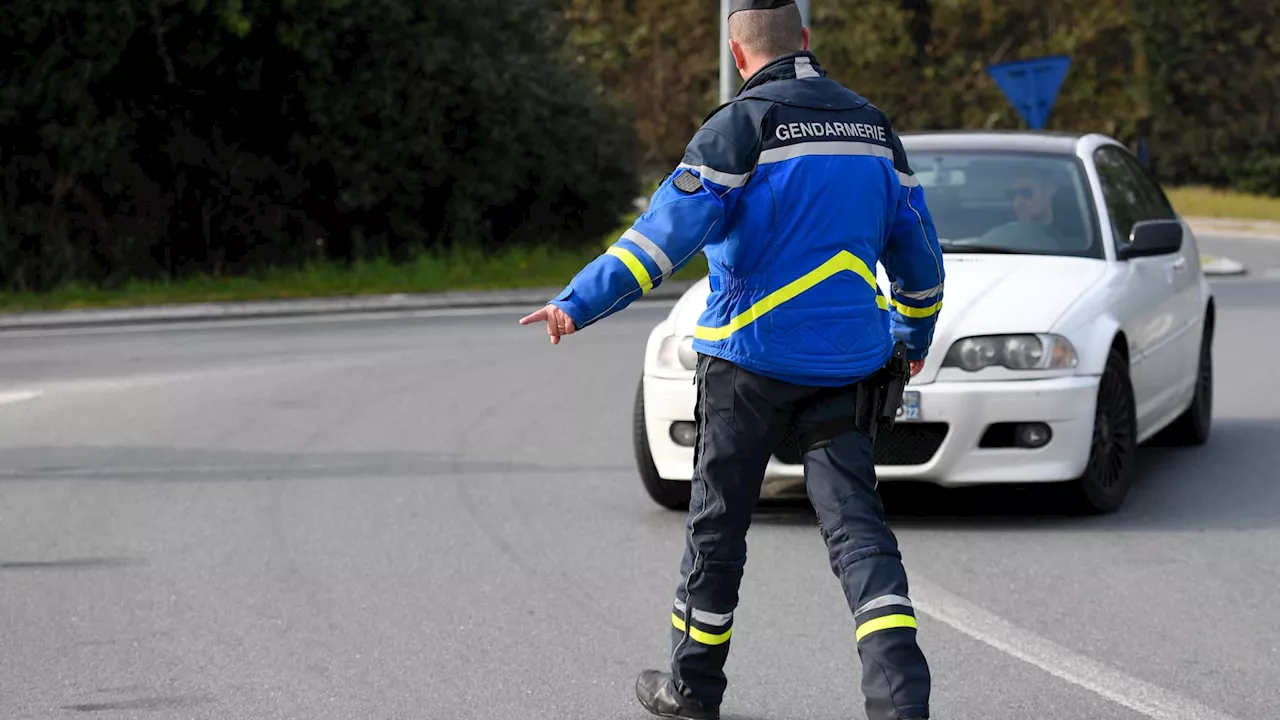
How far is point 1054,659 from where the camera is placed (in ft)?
18.6

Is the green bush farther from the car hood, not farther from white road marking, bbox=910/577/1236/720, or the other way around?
white road marking, bbox=910/577/1236/720

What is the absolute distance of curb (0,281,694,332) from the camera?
19.4 metres

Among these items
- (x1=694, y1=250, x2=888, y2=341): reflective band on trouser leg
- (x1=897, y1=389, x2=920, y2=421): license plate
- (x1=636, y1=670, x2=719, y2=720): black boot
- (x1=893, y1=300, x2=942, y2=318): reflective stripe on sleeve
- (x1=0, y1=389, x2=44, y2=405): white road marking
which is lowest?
(x1=0, y1=389, x2=44, y2=405): white road marking

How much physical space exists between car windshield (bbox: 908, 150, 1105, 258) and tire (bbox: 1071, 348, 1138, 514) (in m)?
0.81

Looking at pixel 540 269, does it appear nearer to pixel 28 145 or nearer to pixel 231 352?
pixel 28 145

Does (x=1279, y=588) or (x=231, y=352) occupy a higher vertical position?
(x=1279, y=588)

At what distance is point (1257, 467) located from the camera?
912 centimetres

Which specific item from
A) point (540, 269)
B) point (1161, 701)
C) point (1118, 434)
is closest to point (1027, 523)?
point (1118, 434)

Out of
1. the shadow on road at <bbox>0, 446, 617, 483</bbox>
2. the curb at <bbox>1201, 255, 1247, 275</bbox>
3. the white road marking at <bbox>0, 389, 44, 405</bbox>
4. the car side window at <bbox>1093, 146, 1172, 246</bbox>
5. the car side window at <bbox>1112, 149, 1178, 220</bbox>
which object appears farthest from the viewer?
the curb at <bbox>1201, 255, 1247, 275</bbox>

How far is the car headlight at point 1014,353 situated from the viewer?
747 cm

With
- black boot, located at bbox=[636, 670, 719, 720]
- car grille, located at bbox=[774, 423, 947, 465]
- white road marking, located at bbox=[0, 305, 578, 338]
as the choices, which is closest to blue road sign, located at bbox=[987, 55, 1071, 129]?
white road marking, located at bbox=[0, 305, 578, 338]

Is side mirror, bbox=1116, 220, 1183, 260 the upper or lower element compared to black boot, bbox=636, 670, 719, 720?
upper

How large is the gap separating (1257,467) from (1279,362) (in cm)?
452

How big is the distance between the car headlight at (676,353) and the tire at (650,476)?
0.70ft
